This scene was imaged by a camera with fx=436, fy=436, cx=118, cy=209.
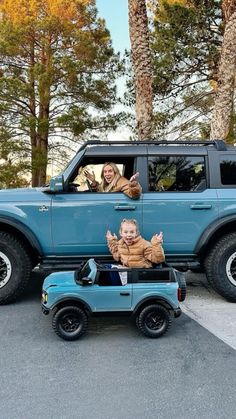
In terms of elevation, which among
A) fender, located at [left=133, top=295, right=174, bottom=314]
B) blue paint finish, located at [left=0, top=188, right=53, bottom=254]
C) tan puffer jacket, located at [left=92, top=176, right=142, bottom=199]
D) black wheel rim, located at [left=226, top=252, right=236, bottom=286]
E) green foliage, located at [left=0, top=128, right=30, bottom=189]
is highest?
green foliage, located at [left=0, top=128, right=30, bottom=189]

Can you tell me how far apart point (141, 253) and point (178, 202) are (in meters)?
0.90

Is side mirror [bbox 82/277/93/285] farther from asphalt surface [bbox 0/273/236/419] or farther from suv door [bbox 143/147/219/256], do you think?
suv door [bbox 143/147/219/256]

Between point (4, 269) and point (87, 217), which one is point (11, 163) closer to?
point (4, 269)

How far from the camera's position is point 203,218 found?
5.06 metres

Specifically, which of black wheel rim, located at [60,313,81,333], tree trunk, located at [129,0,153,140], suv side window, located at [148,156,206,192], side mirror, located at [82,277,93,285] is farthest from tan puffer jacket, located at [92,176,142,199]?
tree trunk, located at [129,0,153,140]

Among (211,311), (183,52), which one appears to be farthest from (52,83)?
(211,311)

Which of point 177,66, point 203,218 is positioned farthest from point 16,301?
point 177,66

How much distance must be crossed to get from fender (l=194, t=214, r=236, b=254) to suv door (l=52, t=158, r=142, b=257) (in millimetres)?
756

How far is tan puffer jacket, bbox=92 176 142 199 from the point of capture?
4906 mm

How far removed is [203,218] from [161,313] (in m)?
1.42

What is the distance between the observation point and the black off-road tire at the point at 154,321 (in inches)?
161

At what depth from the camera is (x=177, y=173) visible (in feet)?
17.2

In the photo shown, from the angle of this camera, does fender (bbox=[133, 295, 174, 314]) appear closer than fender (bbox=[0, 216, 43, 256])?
Yes

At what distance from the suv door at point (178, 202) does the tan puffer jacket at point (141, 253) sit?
52 cm
